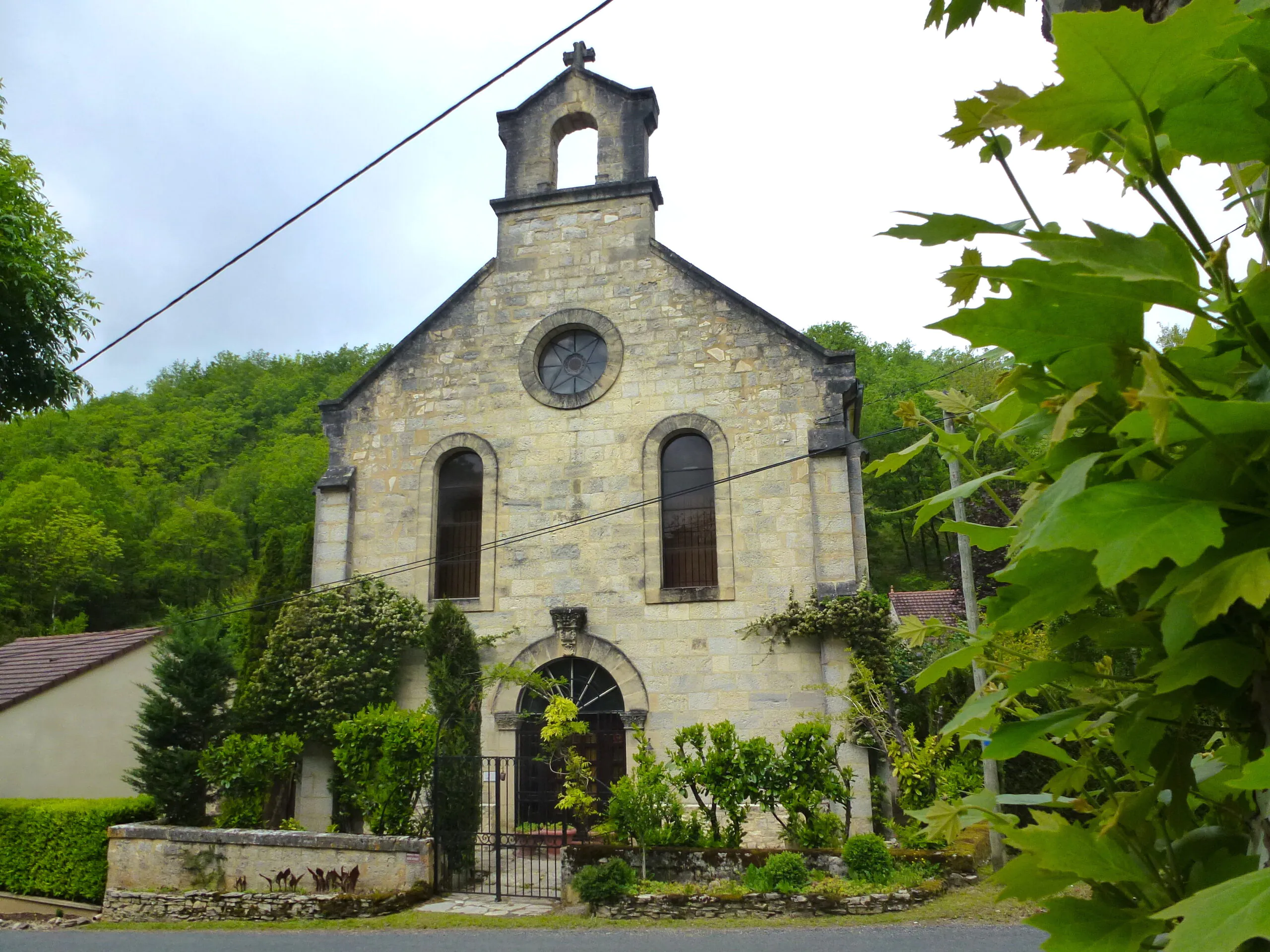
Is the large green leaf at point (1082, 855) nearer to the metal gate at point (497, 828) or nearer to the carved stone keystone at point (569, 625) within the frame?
the metal gate at point (497, 828)

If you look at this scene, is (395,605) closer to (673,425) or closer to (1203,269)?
(673,425)

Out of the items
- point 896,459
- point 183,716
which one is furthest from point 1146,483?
point 183,716

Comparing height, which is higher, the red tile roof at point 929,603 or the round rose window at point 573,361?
the round rose window at point 573,361

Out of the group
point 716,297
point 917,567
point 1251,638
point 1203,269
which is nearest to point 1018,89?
point 1203,269

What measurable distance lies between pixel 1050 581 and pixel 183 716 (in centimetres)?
1509

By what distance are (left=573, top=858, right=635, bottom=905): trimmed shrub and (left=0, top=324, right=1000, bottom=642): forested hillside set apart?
70.1 feet

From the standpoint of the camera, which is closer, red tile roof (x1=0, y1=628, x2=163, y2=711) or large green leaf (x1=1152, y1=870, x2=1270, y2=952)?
large green leaf (x1=1152, y1=870, x2=1270, y2=952)

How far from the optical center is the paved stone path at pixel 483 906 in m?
10.7

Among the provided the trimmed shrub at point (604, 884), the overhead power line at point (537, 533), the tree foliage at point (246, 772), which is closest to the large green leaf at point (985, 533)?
the trimmed shrub at point (604, 884)

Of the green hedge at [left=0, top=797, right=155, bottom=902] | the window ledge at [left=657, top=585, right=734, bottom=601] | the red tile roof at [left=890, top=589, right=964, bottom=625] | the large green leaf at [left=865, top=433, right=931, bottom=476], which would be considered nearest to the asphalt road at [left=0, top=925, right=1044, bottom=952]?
the green hedge at [left=0, top=797, right=155, bottom=902]

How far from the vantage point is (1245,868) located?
94 cm

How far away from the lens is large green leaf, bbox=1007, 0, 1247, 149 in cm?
82

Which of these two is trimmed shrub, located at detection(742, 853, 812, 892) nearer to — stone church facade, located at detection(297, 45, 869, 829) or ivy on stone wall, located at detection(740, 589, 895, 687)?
stone church facade, located at detection(297, 45, 869, 829)

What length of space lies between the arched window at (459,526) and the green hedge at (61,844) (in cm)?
535
